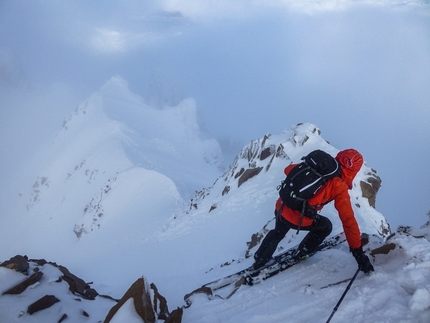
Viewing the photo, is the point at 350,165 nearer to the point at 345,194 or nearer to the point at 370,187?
the point at 345,194

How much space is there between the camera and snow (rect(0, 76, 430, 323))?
12.5 feet

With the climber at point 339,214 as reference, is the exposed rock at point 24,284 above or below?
below

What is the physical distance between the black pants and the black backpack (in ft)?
1.47

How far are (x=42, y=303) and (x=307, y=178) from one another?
201 inches

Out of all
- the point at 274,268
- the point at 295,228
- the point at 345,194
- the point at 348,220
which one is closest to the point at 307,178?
the point at 345,194

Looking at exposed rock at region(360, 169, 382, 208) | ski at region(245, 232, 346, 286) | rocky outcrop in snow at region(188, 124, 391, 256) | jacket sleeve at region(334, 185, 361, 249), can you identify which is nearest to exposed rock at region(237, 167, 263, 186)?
rocky outcrop in snow at region(188, 124, 391, 256)

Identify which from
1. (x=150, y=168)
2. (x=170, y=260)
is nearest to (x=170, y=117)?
(x=150, y=168)

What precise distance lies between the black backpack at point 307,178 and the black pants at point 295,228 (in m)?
0.45

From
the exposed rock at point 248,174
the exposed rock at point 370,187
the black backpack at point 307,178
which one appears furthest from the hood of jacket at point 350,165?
the exposed rock at point 248,174

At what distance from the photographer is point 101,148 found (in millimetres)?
26844

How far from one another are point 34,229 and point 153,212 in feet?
48.7

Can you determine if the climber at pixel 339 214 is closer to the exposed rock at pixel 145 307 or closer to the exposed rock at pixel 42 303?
the exposed rock at pixel 145 307

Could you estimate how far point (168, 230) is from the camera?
16547mm

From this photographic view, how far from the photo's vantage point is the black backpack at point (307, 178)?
3.83 meters
